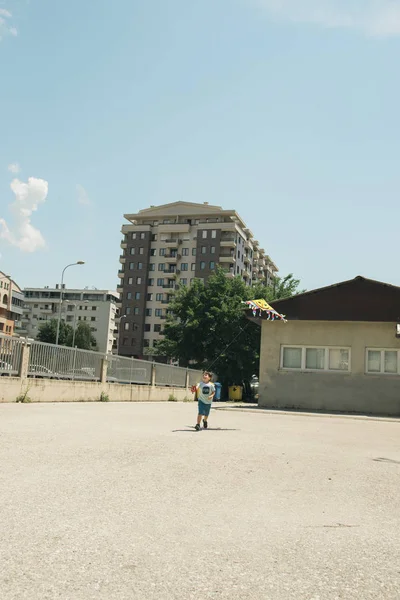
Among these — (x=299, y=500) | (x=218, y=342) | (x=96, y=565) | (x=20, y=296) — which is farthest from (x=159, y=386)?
(x=20, y=296)

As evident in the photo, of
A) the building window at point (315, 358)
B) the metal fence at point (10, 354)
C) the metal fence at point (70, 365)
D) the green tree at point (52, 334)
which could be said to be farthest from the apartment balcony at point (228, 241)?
the metal fence at point (10, 354)

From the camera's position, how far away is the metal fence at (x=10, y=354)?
16328 millimetres

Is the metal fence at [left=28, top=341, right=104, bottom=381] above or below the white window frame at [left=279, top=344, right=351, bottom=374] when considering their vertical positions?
below

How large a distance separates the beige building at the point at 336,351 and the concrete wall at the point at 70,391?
224 inches

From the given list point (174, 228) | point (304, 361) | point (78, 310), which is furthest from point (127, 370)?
point (78, 310)

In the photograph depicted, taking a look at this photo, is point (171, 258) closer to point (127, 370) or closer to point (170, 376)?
point (170, 376)

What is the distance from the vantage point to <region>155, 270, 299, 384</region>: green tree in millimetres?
46094

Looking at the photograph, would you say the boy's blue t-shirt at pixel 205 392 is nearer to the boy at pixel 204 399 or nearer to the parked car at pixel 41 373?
the boy at pixel 204 399

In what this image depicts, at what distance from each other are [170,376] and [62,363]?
44.2ft

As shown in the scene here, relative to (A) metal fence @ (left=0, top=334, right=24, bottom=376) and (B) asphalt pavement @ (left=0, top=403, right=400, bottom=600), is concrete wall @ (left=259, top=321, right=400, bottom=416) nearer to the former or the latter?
(A) metal fence @ (left=0, top=334, right=24, bottom=376)

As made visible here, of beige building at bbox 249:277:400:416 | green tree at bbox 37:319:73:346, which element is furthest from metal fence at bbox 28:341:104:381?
green tree at bbox 37:319:73:346

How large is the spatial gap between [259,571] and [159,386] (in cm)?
2740

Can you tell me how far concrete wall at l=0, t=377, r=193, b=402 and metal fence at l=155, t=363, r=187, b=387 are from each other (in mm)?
1186

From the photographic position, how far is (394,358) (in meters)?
23.3
